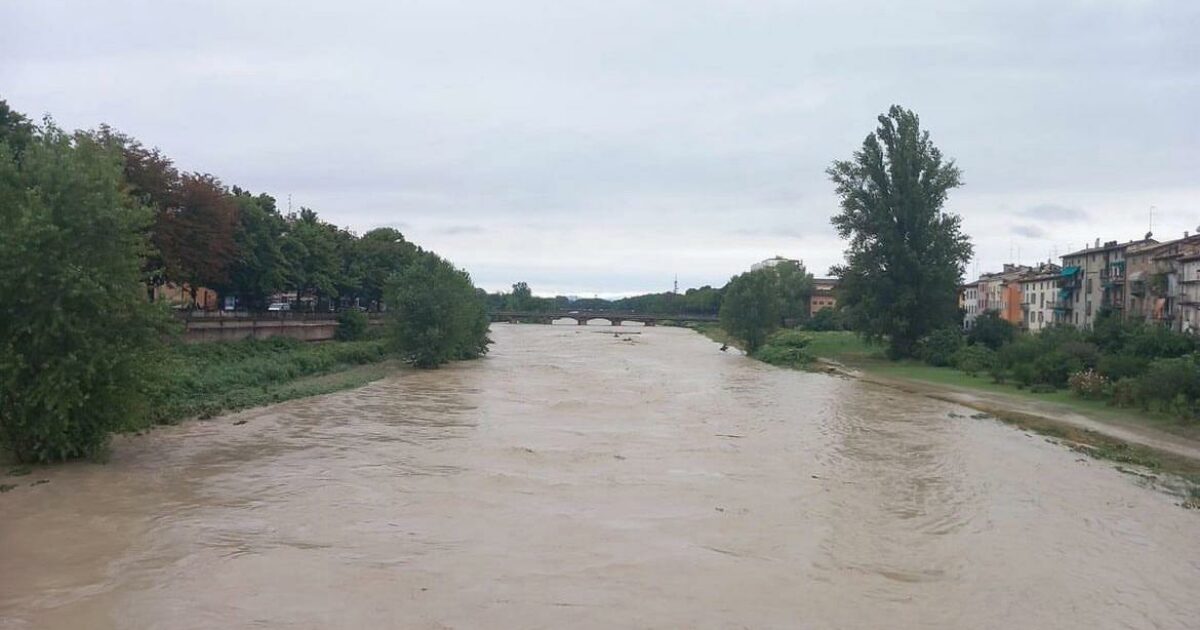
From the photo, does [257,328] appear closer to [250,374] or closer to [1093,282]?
[250,374]

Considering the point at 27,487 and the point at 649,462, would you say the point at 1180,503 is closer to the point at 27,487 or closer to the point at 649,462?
the point at 649,462

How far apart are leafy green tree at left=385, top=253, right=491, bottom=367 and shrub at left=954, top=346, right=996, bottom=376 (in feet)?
91.2

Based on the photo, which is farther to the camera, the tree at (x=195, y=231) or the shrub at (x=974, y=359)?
the shrub at (x=974, y=359)

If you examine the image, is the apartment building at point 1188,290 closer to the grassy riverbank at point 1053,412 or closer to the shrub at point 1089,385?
the grassy riverbank at point 1053,412

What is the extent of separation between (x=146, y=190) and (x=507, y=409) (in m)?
19.8

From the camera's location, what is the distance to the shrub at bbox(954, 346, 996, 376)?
141ft

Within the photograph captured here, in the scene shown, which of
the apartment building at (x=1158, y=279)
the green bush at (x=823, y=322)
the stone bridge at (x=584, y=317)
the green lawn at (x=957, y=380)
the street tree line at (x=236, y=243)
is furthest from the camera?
the stone bridge at (x=584, y=317)

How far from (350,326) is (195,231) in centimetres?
2423

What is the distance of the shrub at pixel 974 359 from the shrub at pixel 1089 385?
29.0ft

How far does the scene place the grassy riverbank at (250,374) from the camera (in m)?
20.2

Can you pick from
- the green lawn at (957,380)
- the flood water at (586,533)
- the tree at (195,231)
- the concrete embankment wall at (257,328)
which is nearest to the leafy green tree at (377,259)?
the concrete embankment wall at (257,328)

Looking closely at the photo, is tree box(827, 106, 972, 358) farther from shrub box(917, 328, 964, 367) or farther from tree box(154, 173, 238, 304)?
tree box(154, 173, 238, 304)

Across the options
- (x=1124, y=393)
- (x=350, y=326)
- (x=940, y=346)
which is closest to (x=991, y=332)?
(x=940, y=346)

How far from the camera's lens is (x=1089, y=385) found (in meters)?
31.2
